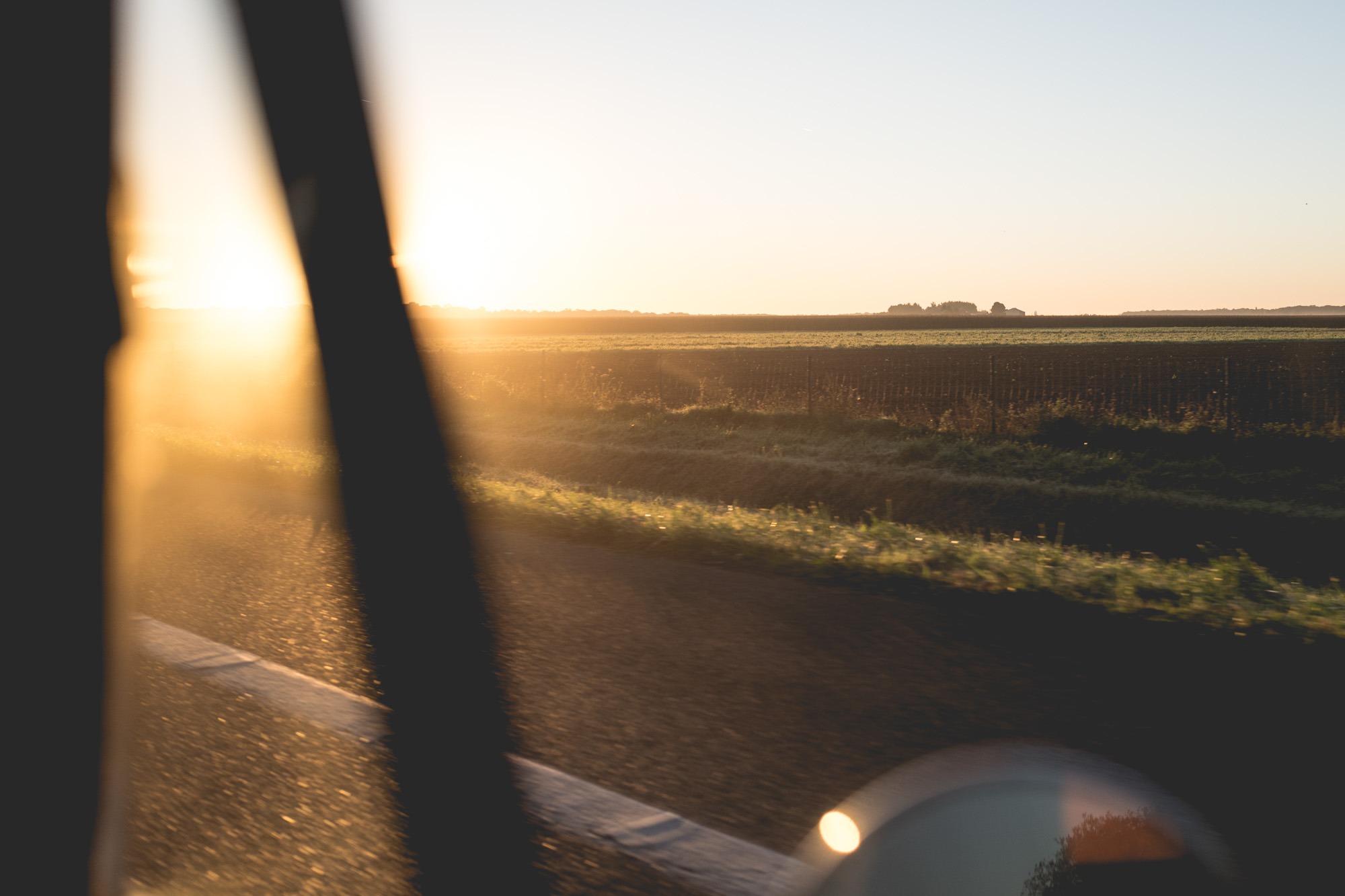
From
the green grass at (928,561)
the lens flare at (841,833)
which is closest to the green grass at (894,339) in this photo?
the green grass at (928,561)

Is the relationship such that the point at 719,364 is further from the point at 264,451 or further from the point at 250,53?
the point at 264,451

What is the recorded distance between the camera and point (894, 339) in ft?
240

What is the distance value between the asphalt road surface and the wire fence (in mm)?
15317

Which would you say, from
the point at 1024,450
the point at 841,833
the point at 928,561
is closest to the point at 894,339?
the point at 1024,450

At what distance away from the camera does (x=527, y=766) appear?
3420 mm

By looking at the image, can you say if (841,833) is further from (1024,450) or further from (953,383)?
(953,383)

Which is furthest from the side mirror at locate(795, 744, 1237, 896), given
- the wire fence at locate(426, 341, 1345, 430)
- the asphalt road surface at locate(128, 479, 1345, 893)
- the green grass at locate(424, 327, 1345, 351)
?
the green grass at locate(424, 327, 1345, 351)

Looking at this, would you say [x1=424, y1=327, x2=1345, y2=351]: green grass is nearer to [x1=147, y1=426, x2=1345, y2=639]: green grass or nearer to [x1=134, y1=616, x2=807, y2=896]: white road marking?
[x1=147, y1=426, x2=1345, y2=639]: green grass

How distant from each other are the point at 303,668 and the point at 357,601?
3.91 feet

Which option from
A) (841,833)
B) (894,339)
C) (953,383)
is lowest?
(953,383)

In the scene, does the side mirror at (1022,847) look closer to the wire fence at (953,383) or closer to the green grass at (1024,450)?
the green grass at (1024,450)

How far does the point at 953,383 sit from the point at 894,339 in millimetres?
45374

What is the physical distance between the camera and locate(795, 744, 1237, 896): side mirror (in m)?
1.29

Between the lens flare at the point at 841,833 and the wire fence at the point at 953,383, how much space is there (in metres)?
18.6
